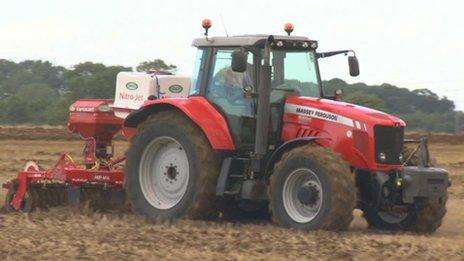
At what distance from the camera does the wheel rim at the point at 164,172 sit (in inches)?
419

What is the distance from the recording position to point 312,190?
369 inches

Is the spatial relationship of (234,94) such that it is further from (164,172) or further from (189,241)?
(189,241)

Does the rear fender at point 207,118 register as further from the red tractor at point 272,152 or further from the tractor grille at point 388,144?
the tractor grille at point 388,144

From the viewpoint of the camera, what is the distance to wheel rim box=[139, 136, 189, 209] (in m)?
10.6

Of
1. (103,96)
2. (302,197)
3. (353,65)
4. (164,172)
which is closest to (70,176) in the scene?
(164,172)

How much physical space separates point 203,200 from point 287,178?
1.12m

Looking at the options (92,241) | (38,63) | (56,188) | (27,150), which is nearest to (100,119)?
(56,188)

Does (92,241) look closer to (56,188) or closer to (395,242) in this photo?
(395,242)

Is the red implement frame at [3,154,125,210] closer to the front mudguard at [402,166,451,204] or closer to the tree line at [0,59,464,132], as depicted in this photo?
the front mudguard at [402,166,451,204]

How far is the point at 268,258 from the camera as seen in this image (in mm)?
7215

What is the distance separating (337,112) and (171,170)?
88.0 inches

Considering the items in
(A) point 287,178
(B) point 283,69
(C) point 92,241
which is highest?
(B) point 283,69

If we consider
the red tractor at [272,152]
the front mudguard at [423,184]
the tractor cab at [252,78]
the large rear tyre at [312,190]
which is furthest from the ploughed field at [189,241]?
the tractor cab at [252,78]

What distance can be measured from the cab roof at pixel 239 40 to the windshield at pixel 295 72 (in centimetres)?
16
